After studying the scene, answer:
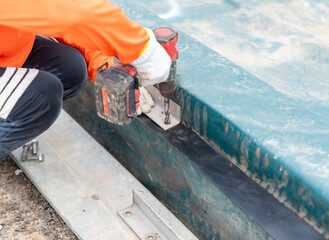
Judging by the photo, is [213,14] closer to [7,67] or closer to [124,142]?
[124,142]

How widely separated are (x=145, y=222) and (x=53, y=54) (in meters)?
0.83

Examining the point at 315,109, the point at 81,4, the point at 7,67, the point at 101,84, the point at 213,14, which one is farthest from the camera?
the point at 213,14

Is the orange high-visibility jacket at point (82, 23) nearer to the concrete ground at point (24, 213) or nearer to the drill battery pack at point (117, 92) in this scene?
the drill battery pack at point (117, 92)

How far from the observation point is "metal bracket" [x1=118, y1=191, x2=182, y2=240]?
1885 mm

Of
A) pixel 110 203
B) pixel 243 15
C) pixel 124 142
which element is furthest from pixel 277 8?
pixel 110 203

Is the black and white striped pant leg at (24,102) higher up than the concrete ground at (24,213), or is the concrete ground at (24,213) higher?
the black and white striped pant leg at (24,102)

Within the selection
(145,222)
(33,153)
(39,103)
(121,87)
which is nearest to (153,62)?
(121,87)

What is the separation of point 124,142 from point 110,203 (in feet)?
1.08

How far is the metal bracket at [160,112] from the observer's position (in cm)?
191

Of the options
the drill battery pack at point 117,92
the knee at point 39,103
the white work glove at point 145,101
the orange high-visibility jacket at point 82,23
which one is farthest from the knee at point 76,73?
the orange high-visibility jacket at point 82,23

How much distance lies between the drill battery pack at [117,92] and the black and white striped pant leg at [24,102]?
286 mm

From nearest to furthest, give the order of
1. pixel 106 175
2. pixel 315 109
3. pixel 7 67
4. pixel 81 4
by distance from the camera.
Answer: pixel 81 4 < pixel 7 67 < pixel 315 109 < pixel 106 175

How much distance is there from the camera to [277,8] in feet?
9.84

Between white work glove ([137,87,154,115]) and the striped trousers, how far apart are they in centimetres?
29
